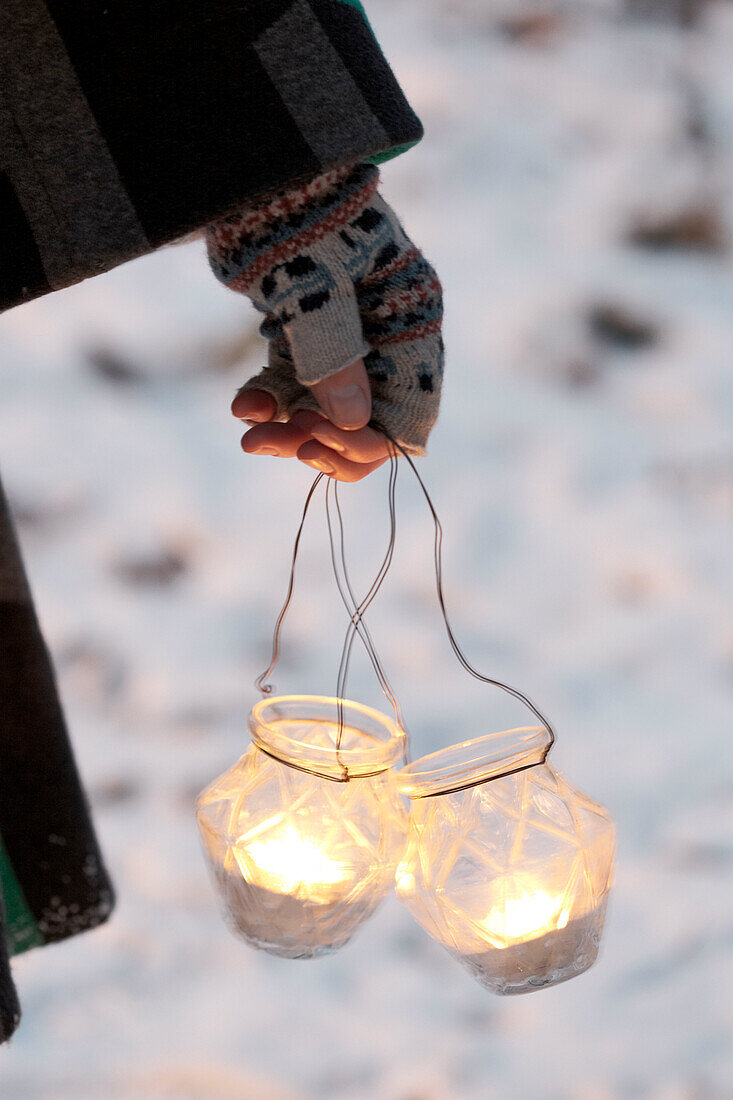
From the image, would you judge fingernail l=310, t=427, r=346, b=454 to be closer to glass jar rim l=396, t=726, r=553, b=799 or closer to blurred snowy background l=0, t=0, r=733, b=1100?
glass jar rim l=396, t=726, r=553, b=799

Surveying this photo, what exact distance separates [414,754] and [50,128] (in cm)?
80

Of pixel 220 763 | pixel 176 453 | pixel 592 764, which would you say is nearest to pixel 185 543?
pixel 176 453

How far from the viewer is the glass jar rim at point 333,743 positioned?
1.83ft

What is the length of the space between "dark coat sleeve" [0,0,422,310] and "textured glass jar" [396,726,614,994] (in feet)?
1.10

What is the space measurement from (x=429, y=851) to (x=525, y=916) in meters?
0.07

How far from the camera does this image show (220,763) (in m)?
1.09

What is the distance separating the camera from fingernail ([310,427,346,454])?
520mm

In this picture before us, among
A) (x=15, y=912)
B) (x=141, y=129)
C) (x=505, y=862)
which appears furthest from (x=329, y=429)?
(x=15, y=912)

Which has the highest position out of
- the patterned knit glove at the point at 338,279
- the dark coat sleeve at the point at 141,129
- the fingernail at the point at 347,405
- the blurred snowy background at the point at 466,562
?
the dark coat sleeve at the point at 141,129

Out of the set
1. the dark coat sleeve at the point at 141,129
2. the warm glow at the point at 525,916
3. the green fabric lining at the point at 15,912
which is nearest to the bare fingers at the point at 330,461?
the dark coat sleeve at the point at 141,129

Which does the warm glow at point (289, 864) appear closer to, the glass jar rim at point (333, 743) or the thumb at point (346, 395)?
the glass jar rim at point (333, 743)

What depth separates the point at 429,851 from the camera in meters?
0.57

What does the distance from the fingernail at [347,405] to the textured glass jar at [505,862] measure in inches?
8.1

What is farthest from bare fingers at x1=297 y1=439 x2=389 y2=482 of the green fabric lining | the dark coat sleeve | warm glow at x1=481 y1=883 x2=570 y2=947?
the green fabric lining
